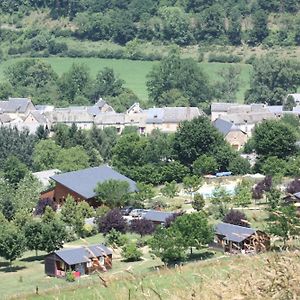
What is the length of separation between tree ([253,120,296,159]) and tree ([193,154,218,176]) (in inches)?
71.5

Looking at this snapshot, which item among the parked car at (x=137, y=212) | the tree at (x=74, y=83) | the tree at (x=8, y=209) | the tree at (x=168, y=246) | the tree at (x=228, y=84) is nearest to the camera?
the tree at (x=168, y=246)

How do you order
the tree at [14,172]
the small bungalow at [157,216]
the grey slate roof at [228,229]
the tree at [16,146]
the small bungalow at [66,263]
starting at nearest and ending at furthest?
the small bungalow at [66,263], the grey slate roof at [228,229], the small bungalow at [157,216], the tree at [14,172], the tree at [16,146]

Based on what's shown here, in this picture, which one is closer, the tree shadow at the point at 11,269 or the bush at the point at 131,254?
the bush at the point at 131,254

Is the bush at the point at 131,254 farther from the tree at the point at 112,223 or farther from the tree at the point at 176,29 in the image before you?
the tree at the point at 176,29

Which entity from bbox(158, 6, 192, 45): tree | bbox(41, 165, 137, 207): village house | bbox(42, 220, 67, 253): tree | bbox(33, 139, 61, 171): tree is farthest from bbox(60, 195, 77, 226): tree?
bbox(158, 6, 192, 45): tree

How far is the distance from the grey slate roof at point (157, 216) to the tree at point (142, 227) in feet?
1.35

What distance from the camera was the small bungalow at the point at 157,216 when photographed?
22.7 meters

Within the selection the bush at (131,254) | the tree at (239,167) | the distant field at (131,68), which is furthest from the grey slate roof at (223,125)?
the bush at (131,254)

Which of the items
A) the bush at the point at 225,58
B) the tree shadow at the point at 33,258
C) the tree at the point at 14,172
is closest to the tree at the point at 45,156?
the tree at the point at 14,172

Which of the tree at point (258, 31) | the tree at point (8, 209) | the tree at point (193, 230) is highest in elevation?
the tree at point (258, 31)

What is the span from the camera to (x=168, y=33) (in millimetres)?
70562

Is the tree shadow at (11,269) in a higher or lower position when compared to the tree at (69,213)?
lower

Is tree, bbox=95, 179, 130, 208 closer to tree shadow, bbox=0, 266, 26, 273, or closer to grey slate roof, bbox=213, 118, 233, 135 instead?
tree shadow, bbox=0, 266, 26, 273

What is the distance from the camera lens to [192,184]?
27.3 m
